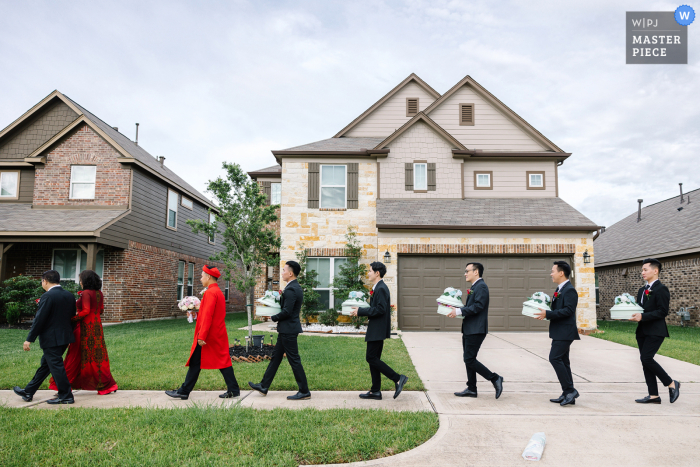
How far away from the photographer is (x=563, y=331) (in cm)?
544

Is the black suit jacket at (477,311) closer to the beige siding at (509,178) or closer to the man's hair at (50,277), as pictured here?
the man's hair at (50,277)

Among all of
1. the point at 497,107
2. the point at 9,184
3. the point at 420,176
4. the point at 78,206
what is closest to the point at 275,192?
the point at 420,176

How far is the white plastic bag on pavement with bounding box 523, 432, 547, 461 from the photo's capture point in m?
3.68

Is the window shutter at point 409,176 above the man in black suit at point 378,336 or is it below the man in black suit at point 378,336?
above

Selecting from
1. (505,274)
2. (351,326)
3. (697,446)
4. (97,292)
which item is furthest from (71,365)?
(505,274)

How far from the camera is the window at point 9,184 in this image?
17.1 meters

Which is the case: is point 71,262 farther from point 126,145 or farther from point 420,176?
point 420,176

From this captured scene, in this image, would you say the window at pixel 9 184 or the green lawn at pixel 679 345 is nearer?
the green lawn at pixel 679 345

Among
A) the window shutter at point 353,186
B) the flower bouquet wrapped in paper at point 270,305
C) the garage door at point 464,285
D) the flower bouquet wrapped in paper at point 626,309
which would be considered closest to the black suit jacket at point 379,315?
the flower bouquet wrapped in paper at point 270,305

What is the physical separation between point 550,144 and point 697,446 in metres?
13.9

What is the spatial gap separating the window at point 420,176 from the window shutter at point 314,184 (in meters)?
3.30

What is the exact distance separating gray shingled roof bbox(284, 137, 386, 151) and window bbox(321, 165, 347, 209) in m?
0.76

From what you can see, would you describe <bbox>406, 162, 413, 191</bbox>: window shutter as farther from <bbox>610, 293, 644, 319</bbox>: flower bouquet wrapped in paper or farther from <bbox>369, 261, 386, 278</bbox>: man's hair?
<bbox>610, 293, 644, 319</bbox>: flower bouquet wrapped in paper
